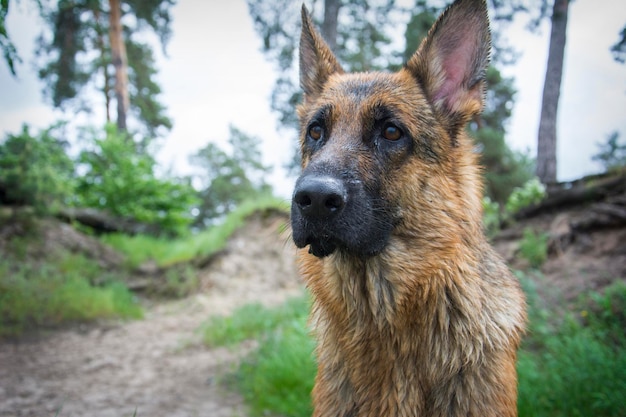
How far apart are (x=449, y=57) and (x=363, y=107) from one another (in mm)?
745

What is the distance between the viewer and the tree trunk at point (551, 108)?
9.38 m

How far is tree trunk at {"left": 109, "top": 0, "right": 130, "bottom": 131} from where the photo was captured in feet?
50.6

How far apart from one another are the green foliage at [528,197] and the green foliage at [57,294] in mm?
8439

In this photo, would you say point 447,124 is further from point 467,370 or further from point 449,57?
point 467,370

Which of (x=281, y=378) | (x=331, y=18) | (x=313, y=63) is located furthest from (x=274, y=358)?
(x=331, y=18)

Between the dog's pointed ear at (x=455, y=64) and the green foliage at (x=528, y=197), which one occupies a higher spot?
the dog's pointed ear at (x=455, y=64)

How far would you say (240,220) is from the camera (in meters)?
12.6

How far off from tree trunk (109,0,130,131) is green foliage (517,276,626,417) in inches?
612

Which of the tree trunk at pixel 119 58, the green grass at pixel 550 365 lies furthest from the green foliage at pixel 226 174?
the green grass at pixel 550 365

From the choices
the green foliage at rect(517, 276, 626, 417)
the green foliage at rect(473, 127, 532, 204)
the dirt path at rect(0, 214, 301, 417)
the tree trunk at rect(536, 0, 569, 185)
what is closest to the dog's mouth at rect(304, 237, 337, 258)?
the dirt path at rect(0, 214, 301, 417)

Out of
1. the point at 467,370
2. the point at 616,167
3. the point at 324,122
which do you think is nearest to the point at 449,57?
the point at 324,122

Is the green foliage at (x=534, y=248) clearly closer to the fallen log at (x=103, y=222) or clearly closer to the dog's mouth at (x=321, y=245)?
the dog's mouth at (x=321, y=245)

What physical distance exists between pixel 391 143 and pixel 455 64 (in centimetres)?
80

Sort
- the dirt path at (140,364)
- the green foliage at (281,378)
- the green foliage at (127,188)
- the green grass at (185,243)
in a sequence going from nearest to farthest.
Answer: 1. the green foliage at (281,378)
2. the dirt path at (140,364)
3. the green grass at (185,243)
4. the green foliage at (127,188)
